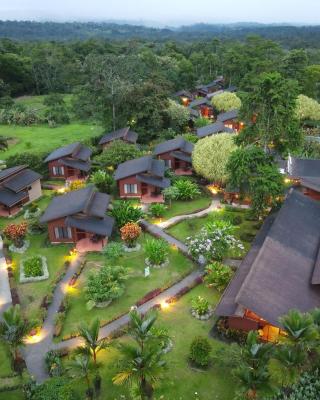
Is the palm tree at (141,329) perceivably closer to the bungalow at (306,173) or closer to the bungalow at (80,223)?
the bungalow at (80,223)

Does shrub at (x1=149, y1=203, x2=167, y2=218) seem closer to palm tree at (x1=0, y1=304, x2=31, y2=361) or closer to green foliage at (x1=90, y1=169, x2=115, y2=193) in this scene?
green foliage at (x1=90, y1=169, x2=115, y2=193)

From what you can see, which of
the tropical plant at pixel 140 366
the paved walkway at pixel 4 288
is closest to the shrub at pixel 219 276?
the tropical plant at pixel 140 366

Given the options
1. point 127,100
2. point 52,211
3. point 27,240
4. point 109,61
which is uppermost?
A: point 109,61

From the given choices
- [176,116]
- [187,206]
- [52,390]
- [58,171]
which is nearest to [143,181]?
[187,206]

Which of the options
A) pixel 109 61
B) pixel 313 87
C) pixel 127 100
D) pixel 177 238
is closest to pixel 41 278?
pixel 177 238

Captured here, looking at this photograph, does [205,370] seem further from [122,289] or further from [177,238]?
[177,238]

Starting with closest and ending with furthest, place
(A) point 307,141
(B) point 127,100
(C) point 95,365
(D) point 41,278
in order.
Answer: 1. (C) point 95,365
2. (D) point 41,278
3. (A) point 307,141
4. (B) point 127,100

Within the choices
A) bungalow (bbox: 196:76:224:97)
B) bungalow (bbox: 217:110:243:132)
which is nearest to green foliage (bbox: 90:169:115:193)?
bungalow (bbox: 217:110:243:132)
